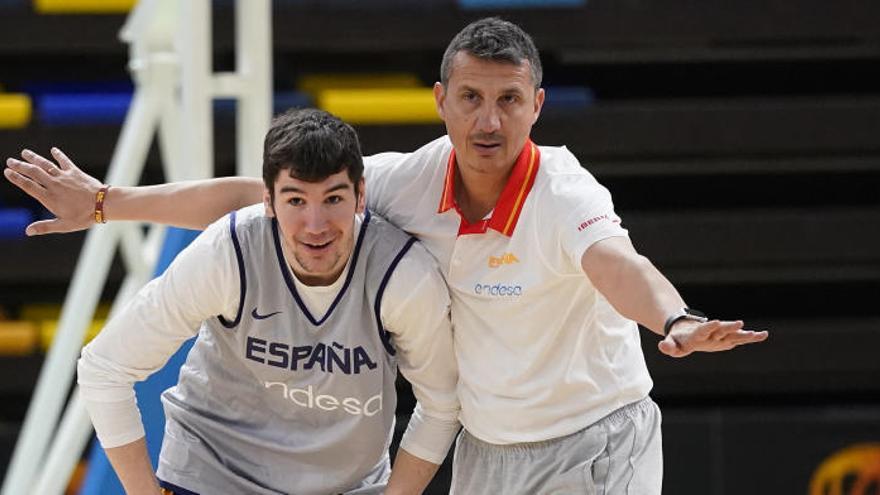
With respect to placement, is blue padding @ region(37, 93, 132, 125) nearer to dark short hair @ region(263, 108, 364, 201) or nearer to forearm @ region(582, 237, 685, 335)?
dark short hair @ region(263, 108, 364, 201)

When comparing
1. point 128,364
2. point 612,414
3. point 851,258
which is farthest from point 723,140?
point 128,364

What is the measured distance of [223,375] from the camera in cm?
303

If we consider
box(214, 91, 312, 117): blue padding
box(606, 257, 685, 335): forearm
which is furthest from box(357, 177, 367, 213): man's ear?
box(214, 91, 312, 117): blue padding

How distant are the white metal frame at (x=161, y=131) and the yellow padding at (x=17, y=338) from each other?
100cm

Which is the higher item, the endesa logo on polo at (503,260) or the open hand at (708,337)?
the endesa logo on polo at (503,260)

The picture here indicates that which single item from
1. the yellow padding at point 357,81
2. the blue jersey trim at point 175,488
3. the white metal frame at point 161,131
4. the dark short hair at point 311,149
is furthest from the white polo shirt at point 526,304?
the yellow padding at point 357,81

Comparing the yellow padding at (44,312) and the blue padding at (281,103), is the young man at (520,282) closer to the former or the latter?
the blue padding at (281,103)

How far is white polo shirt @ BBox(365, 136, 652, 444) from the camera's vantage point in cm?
297

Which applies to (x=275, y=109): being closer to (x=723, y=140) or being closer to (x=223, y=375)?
(x=723, y=140)

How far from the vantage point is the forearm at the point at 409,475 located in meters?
3.05

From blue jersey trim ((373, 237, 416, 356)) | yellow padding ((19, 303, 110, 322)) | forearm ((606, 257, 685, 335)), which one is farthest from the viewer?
yellow padding ((19, 303, 110, 322))

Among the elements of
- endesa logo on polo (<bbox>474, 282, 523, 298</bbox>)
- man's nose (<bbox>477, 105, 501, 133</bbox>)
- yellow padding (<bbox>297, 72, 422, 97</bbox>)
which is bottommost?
endesa logo on polo (<bbox>474, 282, 523, 298</bbox>)

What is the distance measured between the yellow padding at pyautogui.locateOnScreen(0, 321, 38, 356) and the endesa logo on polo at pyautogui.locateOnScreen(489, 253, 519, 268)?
130 inches

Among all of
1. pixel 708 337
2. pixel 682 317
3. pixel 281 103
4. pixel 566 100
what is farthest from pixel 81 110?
pixel 708 337
